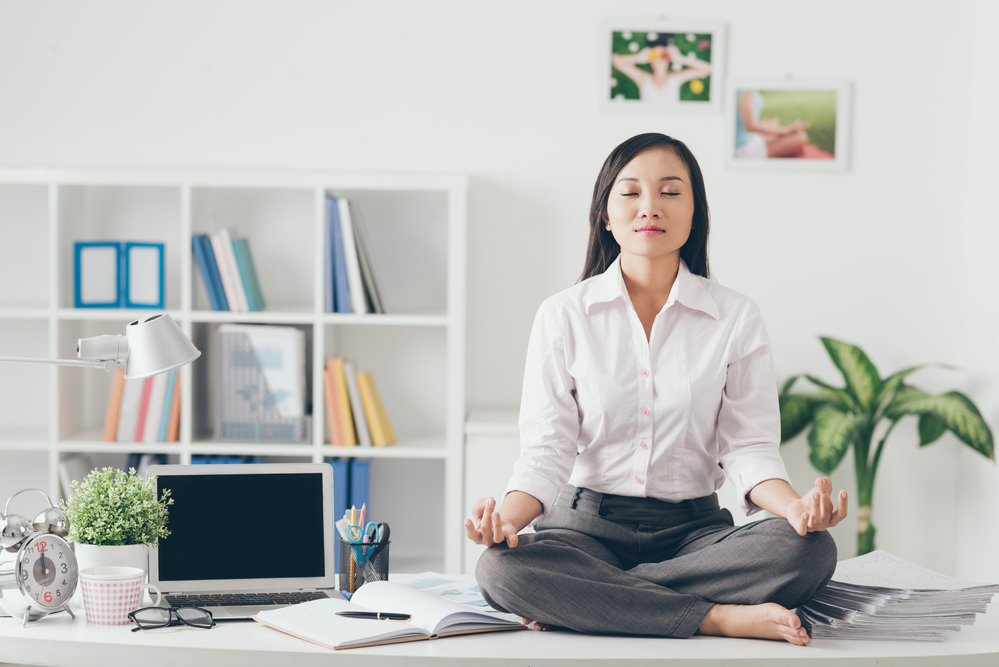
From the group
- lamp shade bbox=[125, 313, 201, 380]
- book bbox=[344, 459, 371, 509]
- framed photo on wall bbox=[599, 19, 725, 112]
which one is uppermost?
framed photo on wall bbox=[599, 19, 725, 112]

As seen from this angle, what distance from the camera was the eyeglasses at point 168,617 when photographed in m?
1.27

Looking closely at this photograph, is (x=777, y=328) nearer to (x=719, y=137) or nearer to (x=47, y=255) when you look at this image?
(x=719, y=137)

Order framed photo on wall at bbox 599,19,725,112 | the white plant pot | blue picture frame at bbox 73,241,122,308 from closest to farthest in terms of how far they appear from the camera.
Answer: the white plant pot → blue picture frame at bbox 73,241,122,308 → framed photo on wall at bbox 599,19,725,112

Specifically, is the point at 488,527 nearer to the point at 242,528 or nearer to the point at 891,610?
the point at 242,528

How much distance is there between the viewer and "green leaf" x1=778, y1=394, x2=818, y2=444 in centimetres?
251

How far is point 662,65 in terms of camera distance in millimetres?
2686

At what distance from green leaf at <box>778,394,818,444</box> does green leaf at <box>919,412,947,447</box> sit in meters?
0.30

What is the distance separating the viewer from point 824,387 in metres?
2.50

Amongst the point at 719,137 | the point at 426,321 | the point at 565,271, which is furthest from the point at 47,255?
the point at 719,137

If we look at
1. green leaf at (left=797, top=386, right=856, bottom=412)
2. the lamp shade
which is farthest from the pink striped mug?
green leaf at (left=797, top=386, right=856, bottom=412)

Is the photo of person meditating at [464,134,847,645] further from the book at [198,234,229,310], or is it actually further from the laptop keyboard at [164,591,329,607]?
the book at [198,234,229,310]

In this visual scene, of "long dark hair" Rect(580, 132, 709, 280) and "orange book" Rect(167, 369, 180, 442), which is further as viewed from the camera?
"orange book" Rect(167, 369, 180, 442)

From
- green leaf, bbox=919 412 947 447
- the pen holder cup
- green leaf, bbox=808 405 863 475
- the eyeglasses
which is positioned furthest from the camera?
green leaf, bbox=919 412 947 447

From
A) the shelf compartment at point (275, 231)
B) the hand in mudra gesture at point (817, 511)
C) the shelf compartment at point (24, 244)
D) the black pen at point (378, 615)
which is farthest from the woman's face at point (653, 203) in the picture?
the shelf compartment at point (24, 244)
